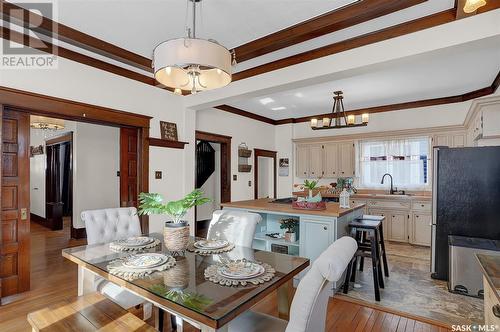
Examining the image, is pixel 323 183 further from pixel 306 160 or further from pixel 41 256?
pixel 41 256

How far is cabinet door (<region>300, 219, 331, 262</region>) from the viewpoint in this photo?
301 centimetres

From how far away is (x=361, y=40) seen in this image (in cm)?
280

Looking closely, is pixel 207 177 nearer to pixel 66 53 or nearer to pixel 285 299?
pixel 66 53

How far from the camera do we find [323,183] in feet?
22.1

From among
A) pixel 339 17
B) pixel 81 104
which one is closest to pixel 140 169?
pixel 81 104

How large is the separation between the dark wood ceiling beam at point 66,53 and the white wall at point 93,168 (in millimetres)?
2451

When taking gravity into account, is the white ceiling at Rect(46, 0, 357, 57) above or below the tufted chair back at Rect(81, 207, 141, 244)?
above

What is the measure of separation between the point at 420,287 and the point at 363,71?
8.61 ft

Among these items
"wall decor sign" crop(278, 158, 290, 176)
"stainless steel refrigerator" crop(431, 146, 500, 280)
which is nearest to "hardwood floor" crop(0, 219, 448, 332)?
"stainless steel refrigerator" crop(431, 146, 500, 280)

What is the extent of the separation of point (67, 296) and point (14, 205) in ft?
3.74

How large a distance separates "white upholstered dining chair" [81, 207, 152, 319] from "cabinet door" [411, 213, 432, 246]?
4781 millimetres

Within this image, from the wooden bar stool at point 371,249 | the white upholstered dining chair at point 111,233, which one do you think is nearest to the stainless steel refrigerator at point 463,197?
the wooden bar stool at point 371,249

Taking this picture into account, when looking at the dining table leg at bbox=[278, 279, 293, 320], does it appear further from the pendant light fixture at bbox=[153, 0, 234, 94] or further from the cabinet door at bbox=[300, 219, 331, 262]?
the pendant light fixture at bbox=[153, 0, 234, 94]

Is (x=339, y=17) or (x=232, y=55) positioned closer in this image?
(x=232, y=55)
